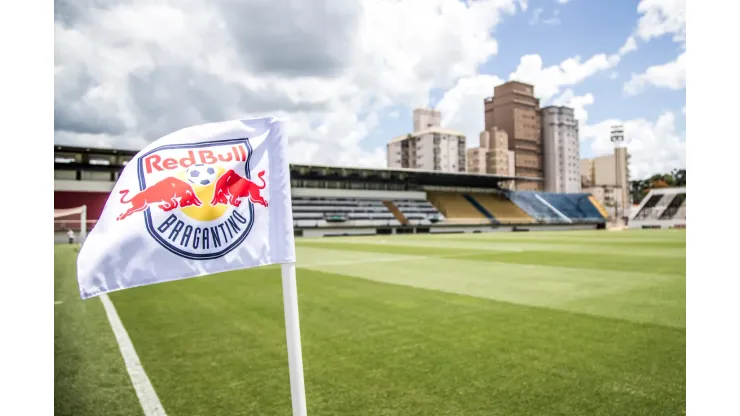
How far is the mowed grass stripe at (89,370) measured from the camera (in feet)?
12.1

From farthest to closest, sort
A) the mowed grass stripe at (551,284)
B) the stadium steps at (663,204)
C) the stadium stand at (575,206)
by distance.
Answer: the stadium stand at (575,206), the stadium steps at (663,204), the mowed grass stripe at (551,284)

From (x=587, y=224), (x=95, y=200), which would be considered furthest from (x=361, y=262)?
(x=587, y=224)

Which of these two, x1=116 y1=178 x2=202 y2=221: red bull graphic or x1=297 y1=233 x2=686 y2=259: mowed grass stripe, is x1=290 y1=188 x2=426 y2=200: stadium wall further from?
x1=116 y1=178 x2=202 y2=221: red bull graphic

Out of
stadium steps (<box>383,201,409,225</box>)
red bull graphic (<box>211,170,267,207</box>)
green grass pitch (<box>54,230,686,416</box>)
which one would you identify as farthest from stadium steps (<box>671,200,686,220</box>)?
red bull graphic (<box>211,170,267,207</box>)

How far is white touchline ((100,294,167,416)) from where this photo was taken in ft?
11.8

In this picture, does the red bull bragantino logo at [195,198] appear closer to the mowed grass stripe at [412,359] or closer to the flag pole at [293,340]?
the flag pole at [293,340]

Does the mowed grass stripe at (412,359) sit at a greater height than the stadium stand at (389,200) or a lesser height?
lesser

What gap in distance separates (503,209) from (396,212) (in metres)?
15.3

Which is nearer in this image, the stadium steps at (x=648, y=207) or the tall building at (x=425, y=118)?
the stadium steps at (x=648, y=207)

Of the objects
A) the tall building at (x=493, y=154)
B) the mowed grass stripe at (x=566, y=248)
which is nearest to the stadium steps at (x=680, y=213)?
the mowed grass stripe at (x=566, y=248)

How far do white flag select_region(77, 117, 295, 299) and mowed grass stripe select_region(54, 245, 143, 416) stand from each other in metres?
2.05

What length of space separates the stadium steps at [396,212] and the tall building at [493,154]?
54951 mm

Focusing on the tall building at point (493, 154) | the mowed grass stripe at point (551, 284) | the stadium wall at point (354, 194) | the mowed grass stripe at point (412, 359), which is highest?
the tall building at point (493, 154)
